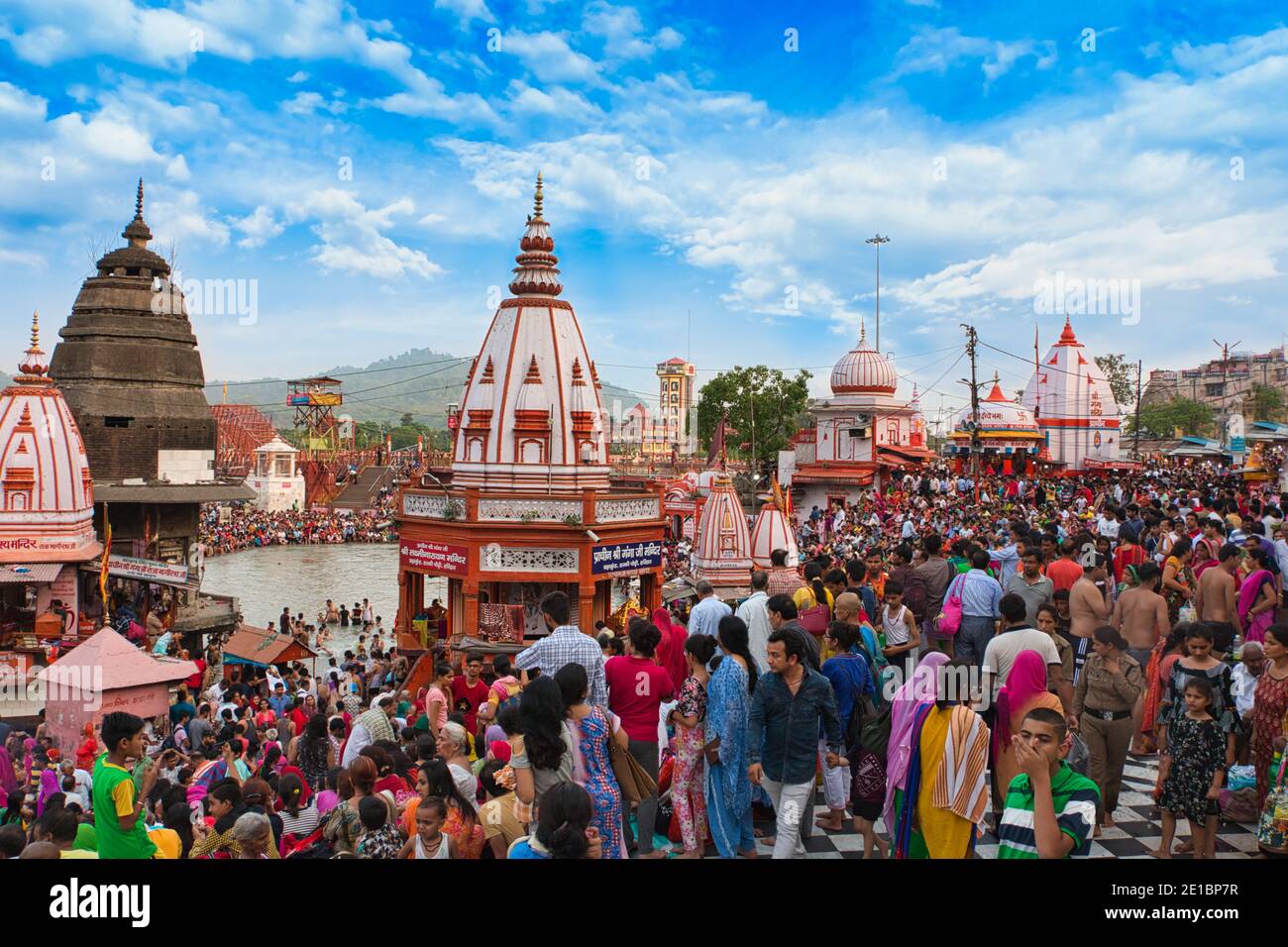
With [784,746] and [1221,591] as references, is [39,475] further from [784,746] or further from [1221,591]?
[1221,591]

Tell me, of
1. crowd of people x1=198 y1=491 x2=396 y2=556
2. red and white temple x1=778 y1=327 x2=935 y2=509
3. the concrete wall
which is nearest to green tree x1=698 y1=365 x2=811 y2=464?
red and white temple x1=778 y1=327 x2=935 y2=509

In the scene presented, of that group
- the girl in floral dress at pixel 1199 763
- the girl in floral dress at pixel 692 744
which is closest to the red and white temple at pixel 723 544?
the girl in floral dress at pixel 692 744

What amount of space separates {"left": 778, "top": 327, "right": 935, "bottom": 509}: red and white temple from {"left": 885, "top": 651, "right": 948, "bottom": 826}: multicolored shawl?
36.7m

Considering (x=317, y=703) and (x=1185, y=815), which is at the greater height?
(x=1185, y=815)

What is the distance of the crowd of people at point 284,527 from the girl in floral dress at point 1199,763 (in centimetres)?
4416

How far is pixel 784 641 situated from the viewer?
568 cm

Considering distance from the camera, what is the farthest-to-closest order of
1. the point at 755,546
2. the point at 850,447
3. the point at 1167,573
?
the point at 850,447 → the point at 755,546 → the point at 1167,573

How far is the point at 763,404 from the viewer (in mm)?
52625

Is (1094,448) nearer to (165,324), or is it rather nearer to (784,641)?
(165,324)

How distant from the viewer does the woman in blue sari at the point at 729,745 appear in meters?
5.86

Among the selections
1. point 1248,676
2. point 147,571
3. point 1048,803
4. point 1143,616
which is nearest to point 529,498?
point 147,571

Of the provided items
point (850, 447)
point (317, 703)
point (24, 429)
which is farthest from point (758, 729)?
point (850, 447)

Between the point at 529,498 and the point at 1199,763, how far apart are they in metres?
13.0
